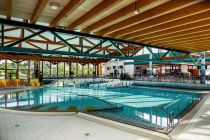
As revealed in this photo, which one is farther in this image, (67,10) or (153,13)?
(153,13)

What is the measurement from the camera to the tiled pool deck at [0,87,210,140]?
384 cm

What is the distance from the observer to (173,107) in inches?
351

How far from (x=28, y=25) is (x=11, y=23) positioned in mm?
347

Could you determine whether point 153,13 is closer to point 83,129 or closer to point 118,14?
point 118,14

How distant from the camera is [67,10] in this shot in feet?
10.2

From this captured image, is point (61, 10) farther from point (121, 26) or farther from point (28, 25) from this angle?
point (121, 26)

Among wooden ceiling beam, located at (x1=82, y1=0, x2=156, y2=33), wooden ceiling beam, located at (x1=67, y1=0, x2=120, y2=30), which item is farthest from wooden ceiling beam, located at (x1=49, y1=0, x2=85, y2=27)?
wooden ceiling beam, located at (x1=82, y1=0, x2=156, y2=33)

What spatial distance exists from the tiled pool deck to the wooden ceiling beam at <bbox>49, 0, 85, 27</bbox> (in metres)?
2.71

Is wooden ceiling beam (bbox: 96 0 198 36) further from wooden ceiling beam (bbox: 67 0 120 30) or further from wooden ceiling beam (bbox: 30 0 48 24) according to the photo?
wooden ceiling beam (bbox: 30 0 48 24)

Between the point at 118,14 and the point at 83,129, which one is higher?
the point at 118,14

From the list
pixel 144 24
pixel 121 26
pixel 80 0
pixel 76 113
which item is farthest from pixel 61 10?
pixel 76 113

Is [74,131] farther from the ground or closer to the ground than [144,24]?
closer to the ground

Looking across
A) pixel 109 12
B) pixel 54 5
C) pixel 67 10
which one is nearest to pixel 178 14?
pixel 109 12

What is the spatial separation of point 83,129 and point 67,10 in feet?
9.90
